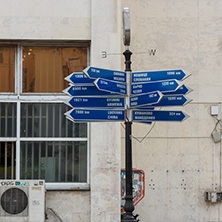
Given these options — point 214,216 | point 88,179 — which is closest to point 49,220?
point 88,179

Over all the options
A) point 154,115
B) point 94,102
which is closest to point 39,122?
point 94,102

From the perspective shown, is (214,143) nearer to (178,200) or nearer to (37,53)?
(178,200)

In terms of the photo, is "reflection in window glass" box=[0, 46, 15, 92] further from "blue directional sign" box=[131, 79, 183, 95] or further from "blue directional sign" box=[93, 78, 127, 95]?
"blue directional sign" box=[131, 79, 183, 95]

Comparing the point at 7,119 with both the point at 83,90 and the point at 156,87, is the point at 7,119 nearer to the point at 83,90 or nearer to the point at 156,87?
the point at 83,90

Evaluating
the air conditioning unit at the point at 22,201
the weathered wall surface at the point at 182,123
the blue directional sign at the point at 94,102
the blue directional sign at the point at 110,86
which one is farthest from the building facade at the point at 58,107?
the blue directional sign at the point at 110,86

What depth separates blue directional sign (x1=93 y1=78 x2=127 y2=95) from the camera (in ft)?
20.7

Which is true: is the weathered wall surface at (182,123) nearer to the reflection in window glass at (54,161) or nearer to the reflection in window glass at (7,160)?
the reflection in window glass at (54,161)

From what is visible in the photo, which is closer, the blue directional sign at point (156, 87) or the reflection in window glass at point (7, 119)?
the blue directional sign at point (156, 87)

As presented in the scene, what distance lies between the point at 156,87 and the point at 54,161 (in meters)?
3.19

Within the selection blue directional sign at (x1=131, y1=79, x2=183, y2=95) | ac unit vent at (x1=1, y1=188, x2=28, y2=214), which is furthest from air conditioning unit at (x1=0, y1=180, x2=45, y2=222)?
blue directional sign at (x1=131, y1=79, x2=183, y2=95)

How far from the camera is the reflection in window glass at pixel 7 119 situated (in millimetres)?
8789

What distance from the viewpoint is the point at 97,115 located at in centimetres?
655

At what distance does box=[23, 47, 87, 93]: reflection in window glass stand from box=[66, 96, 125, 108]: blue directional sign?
2.34 meters

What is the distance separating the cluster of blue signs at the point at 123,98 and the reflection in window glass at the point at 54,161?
2354 mm
